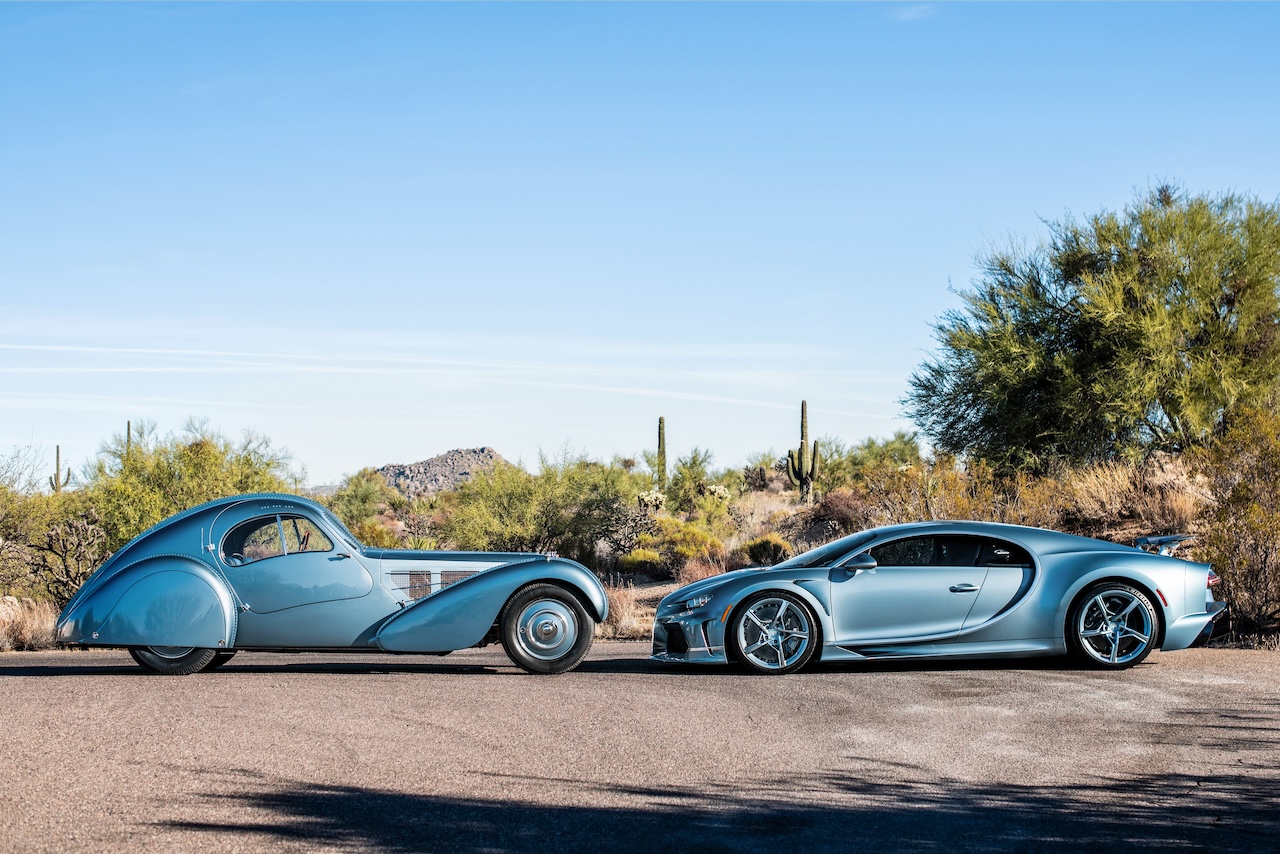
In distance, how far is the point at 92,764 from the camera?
24.3ft

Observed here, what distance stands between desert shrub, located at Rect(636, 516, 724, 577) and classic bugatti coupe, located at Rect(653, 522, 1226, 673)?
16.3 m

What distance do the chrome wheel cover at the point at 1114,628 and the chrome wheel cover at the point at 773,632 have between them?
8.37 feet

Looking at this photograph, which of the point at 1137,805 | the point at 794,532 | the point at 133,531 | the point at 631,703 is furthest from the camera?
the point at 794,532

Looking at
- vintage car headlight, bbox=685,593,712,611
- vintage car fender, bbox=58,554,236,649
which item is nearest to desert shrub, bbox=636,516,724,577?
vintage car headlight, bbox=685,593,712,611

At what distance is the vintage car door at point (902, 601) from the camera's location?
37.9 feet

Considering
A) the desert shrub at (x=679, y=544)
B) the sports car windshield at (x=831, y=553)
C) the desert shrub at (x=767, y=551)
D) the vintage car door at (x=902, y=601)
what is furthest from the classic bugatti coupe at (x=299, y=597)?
the desert shrub at (x=767, y=551)

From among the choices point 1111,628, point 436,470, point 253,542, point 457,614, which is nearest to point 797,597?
point 1111,628

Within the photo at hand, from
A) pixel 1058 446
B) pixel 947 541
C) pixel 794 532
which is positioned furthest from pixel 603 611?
pixel 794 532

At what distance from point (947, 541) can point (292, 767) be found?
22.3ft

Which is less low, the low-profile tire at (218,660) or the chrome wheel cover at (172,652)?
the chrome wheel cover at (172,652)

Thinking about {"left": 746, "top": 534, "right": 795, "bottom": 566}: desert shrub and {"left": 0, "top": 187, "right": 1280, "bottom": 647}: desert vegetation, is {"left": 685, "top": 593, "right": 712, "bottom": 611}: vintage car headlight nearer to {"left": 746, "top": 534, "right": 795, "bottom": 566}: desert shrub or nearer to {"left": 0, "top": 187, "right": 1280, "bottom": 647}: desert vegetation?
{"left": 0, "top": 187, "right": 1280, "bottom": 647}: desert vegetation

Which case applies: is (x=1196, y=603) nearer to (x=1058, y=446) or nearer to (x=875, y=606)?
(x=875, y=606)

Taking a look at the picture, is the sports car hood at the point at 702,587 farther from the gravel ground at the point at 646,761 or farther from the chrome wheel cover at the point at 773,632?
the gravel ground at the point at 646,761

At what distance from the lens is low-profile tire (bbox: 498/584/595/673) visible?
38.2ft
